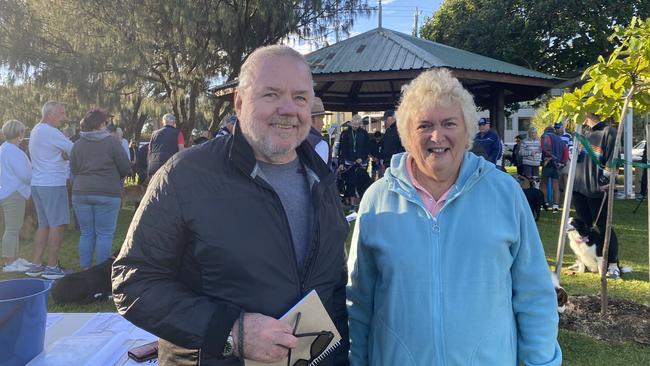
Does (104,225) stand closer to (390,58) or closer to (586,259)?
(586,259)

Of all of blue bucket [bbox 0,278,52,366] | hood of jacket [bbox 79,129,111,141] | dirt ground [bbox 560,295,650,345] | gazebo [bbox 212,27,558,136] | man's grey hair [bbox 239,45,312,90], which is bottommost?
dirt ground [bbox 560,295,650,345]

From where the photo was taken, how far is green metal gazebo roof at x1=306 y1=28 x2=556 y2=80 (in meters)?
9.55

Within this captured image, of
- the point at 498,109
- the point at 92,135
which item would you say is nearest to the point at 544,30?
the point at 498,109

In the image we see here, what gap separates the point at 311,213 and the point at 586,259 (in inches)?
223

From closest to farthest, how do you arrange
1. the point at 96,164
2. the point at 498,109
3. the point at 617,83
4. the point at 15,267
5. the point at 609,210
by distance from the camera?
the point at 617,83
the point at 609,210
the point at 96,164
the point at 15,267
the point at 498,109

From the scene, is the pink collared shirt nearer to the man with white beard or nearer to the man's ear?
the man with white beard

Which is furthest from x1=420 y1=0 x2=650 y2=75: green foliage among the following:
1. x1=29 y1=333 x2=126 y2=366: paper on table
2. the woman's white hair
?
x1=29 y1=333 x2=126 y2=366: paper on table

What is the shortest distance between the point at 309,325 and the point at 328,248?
10.9 inches

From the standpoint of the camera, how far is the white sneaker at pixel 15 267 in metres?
6.20

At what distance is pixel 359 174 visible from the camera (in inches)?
451

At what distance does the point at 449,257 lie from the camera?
1.74 m

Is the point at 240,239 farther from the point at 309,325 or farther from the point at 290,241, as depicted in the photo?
the point at 309,325

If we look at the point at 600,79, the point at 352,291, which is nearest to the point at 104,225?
the point at 352,291

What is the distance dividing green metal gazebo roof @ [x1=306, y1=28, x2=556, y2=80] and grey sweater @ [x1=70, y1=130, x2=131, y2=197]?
210 inches
